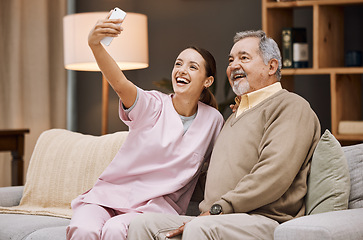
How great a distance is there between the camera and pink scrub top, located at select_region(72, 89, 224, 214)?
218cm

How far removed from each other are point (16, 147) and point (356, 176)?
6.85 ft

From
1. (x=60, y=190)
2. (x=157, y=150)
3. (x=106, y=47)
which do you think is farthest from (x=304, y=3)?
(x=60, y=190)

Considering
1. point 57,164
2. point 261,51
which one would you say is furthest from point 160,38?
point 261,51

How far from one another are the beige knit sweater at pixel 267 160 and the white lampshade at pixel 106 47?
1428mm

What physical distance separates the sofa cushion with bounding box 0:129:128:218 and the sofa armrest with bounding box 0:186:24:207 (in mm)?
68

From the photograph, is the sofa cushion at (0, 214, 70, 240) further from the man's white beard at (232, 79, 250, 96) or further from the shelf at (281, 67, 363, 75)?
the shelf at (281, 67, 363, 75)

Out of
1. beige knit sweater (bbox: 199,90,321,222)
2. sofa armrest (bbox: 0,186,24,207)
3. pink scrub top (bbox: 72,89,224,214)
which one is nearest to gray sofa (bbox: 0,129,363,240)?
sofa armrest (bbox: 0,186,24,207)

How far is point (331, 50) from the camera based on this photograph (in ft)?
11.2

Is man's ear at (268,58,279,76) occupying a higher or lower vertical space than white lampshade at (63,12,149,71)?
lower

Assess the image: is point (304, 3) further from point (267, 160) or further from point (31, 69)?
point (31, 69)

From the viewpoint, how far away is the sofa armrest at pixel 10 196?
2787 mm

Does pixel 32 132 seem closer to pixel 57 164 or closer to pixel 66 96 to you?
pixel 66 96

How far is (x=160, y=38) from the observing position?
170 inches

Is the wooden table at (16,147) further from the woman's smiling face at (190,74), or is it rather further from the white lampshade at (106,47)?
the woman's smiling face at (190,74)
